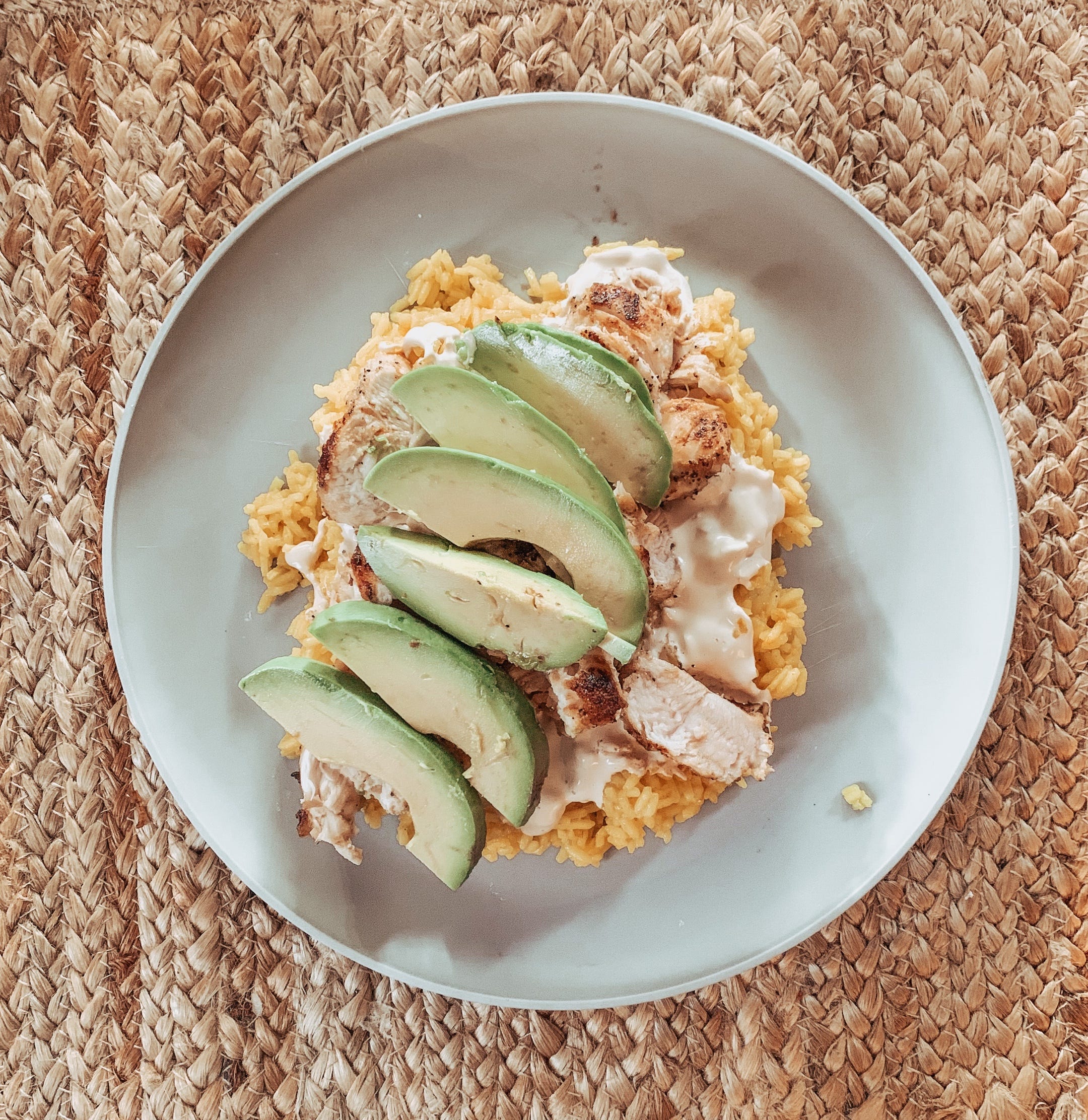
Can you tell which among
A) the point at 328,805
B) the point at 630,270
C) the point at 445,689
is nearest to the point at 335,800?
the point at 328,805

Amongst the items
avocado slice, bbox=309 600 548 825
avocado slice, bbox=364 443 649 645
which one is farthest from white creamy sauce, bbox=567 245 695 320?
avocado slice, bbox=309 600 548 825

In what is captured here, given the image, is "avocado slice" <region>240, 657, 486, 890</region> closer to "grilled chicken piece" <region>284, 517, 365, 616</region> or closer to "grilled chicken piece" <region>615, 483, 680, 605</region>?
"grilled chicken piece" <region>284, 517, 365, 616</region>

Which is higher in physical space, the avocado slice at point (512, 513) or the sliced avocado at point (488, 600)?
the avocado slice at point (512, 513)

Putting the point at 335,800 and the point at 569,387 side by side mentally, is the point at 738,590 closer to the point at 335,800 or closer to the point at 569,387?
the point at 569,387

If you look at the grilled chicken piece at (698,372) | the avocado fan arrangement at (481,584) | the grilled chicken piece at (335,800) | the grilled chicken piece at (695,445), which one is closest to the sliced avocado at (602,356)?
the avocado fan arrangement at (481,584)

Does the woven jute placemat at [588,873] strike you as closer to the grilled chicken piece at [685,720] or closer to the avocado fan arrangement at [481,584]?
the grilled chicken piece at [685,720]
